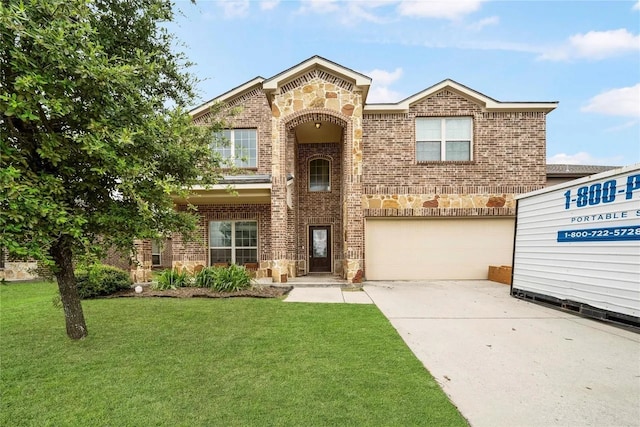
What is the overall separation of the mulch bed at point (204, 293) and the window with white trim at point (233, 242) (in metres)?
3.97

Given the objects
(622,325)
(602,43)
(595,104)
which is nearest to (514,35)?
(602,43)

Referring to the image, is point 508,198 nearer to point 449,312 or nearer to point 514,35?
point 514,35

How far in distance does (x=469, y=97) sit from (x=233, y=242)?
11.1 m

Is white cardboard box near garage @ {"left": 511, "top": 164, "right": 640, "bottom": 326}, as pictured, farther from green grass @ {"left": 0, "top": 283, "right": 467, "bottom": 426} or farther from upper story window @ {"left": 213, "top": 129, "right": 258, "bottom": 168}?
upper story window @ {"left": 213, "top": 129, "right": 258, "bottom": 168}

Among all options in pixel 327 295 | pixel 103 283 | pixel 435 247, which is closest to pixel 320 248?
pixel 435 247

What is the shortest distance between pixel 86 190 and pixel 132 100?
1581 mm

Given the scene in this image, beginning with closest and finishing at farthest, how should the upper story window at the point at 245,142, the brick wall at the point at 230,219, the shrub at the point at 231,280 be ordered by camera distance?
the shrub at the point at 231,280 < the brick wall at the point at 230,219 < the upper story window at the point at 245,142

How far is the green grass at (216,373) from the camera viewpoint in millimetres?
2938

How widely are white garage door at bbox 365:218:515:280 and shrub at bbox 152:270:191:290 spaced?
21.0 feet

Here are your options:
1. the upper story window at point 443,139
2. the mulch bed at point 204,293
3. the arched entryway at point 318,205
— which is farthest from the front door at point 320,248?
the upper story window at point 443,139

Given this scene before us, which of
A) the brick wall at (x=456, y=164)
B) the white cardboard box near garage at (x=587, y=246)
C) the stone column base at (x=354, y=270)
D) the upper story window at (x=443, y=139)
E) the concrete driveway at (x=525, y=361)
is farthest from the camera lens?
the upper story window at (x=443, y=139)

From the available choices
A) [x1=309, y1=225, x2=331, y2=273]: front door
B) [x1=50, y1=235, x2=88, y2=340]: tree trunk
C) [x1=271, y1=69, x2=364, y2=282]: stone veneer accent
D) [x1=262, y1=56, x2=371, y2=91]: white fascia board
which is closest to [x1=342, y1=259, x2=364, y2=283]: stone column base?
[x1=271, y1=69, x2=364, y2=282]: stone veneer accent

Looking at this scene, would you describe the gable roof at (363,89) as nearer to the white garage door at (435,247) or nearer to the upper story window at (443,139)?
the upper story window at (443,139)

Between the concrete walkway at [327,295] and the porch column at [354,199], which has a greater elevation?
the porch column at [354,199]
